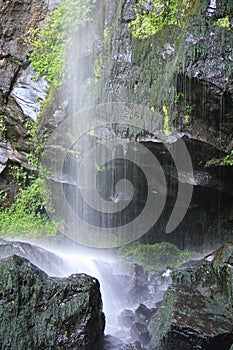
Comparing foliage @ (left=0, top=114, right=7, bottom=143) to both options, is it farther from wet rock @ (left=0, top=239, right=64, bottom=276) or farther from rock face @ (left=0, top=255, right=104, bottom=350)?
rock face @ (left=0, top=255, right=104, bottom=350)

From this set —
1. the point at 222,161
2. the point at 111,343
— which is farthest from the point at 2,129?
the point at 111,343

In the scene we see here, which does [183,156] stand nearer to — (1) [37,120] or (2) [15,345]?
(1) [37,120]

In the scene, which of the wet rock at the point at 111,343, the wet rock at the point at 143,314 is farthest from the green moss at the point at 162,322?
the wet rock at the point at 143,314

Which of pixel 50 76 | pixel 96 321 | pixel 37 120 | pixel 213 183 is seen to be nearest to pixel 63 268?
pixel 96 321

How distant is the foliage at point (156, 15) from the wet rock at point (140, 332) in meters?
5.53

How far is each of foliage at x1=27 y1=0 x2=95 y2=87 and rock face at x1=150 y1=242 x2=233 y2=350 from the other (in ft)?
20.7

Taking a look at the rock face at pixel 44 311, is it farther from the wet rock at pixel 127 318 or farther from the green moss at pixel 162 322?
the wet rock at pixel 127 318

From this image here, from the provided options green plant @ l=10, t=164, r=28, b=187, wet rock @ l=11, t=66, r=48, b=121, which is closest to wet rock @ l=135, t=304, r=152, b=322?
green plant @ l=10, t=164, r=28, b=187

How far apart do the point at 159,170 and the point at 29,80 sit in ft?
13.7

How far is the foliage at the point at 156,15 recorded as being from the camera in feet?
27.7

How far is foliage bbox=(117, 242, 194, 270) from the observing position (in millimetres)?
10423

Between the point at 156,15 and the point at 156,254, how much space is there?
551 cm

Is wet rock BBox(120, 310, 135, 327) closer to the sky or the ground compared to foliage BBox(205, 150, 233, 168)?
closer to the ground

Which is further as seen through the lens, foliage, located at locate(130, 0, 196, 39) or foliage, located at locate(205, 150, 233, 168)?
foliage, located at locate(130, 0, 196, 39)
